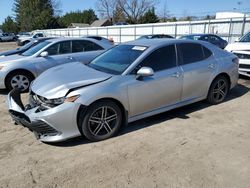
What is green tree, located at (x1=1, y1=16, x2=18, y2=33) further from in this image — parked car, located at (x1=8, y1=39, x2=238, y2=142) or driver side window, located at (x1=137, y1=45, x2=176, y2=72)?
driver side window, located at (x1=137, y1=45, x2=176, y2=72)

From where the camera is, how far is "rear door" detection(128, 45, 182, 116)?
448cm

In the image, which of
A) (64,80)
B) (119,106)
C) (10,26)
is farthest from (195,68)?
(10,26)

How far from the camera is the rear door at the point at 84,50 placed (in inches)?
315

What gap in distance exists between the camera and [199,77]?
17.6 feet

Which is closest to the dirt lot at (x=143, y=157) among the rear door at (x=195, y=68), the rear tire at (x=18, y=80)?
the rear door at (x=195, y=68)

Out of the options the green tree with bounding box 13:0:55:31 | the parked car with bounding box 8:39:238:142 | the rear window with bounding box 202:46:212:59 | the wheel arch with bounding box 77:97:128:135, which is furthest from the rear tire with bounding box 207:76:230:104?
the green tree with bounding box 13:0:55:31

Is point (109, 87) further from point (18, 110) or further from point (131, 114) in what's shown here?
point (18, 110)

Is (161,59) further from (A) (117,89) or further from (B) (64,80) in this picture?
Answer: (B) (64,80)

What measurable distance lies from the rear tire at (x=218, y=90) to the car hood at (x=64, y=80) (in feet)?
8.46

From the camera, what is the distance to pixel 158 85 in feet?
15.4

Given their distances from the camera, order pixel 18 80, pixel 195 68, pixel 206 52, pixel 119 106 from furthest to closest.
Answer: pixel 18 80 → pixel 206 52 → pixel 195 68 → pixel 119 106

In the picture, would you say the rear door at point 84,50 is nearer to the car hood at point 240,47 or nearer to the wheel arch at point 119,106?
the wheel arch at point 119,106

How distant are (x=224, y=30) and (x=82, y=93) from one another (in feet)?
62.2

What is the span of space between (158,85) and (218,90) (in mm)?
1946
